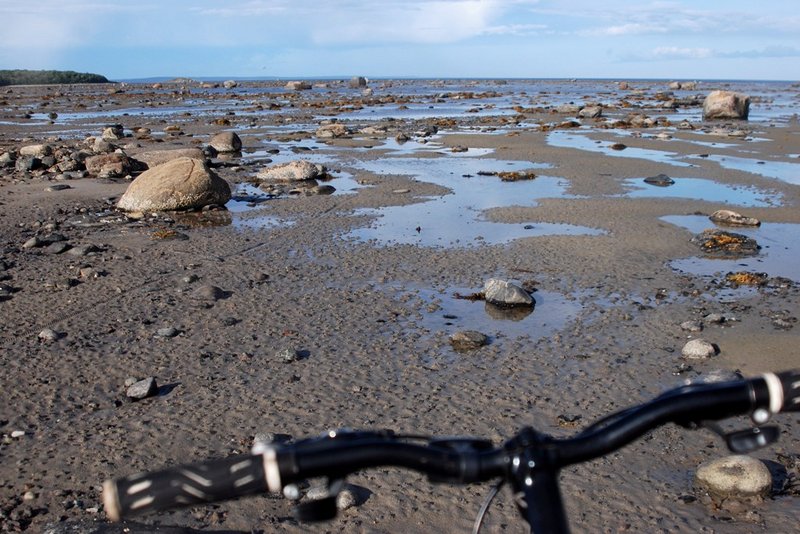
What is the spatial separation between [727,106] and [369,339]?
4371 centimetres

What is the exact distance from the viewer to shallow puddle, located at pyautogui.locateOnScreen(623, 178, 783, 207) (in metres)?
18.4

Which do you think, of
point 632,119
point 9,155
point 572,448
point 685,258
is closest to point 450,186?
point 685,258

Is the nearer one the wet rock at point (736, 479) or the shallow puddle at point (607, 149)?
the wet rock at point (736, 479)

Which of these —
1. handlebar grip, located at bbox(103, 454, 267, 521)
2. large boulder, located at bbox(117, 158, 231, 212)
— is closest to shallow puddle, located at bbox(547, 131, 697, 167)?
large boulder, located at bbox(117, 158, 231, 212)

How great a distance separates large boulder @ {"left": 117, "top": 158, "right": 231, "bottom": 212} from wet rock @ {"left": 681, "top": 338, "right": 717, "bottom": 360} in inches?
477

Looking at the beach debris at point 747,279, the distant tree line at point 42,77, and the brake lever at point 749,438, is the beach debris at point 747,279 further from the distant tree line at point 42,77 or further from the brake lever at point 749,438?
the distant tree line at point 42,77

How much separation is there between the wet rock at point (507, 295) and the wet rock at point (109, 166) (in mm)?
15216

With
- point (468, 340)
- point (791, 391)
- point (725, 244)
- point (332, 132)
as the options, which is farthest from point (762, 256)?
point (332, 132)

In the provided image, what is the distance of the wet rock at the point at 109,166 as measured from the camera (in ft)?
70.8

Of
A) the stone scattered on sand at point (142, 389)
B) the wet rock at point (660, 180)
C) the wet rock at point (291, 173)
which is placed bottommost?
the stone scattered on sand at point (142, 389)

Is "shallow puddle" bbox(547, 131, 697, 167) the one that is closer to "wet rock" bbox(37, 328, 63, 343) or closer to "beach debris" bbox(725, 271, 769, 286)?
→ "beach debris" bbox(725, 271, 769, 286)

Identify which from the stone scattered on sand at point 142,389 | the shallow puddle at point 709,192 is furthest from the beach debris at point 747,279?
the stone scattered on sand at point 142,389

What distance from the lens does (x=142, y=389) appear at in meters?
7.55

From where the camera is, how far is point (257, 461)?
1686 mm
